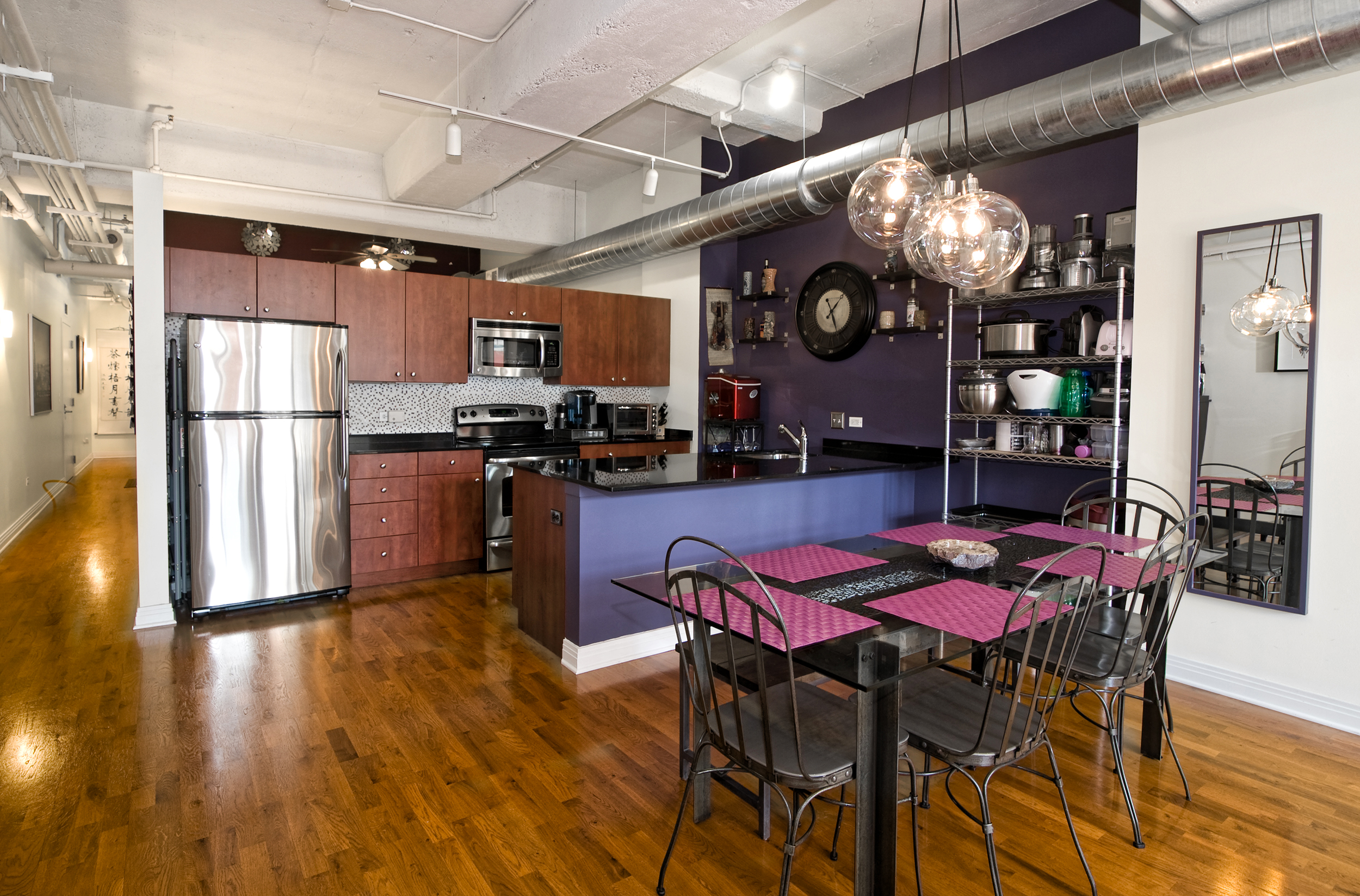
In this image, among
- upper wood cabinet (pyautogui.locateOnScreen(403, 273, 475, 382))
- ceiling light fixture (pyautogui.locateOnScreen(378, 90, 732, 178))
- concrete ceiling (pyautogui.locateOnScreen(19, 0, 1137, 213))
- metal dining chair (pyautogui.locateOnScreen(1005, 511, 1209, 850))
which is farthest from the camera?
upper wood cabinet (pyautogui.locateOnScreen(403, 273, 475, 382))

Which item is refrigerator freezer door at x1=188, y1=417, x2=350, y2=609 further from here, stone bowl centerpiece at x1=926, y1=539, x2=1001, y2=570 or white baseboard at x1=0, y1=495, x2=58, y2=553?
stone bowl centerpiece at x1=926, y1=539, x2=1001, y2=570

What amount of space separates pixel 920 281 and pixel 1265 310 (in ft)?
6.24

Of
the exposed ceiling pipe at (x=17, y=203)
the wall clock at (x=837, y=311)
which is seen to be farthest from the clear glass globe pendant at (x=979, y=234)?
the exposed ceiling pipe at (x=17, y=203)

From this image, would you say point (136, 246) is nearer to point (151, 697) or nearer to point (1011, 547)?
point (151, 697)

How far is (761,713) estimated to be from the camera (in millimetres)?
1747

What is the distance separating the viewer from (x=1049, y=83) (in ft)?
10.2

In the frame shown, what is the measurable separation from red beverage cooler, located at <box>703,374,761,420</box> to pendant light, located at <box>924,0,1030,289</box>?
3.40 meters

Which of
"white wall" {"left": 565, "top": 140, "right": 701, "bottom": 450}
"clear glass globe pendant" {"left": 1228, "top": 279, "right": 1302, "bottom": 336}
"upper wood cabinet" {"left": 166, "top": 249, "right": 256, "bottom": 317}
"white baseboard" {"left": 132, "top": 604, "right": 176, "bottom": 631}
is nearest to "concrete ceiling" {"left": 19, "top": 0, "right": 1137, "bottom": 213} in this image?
"white wall" {"left": 565, "top": 140, "right": 701, "bottom": 450}

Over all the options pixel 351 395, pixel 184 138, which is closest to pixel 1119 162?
pixel 351 395

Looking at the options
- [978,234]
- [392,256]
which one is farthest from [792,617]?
[392,256]

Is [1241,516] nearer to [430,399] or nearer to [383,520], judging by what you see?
[383,520]

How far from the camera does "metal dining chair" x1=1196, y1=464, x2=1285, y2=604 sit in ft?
9.87

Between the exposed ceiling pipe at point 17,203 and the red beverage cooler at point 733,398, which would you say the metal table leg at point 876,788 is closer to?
the red beverage cooler at point 733,398

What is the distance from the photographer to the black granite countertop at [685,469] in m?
3.30
